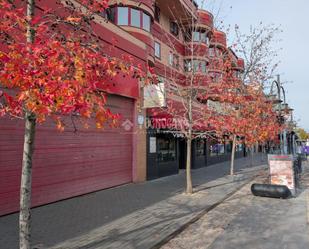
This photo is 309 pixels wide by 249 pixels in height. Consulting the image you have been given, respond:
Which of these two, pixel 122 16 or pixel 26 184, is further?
pixel 122 16

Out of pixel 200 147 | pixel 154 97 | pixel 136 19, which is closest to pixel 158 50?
pixel 136 19

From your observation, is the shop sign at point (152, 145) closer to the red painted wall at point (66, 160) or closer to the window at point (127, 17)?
the red painted wall at point (66, 160)

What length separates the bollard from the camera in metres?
12.1

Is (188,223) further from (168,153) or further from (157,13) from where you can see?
(157,13)

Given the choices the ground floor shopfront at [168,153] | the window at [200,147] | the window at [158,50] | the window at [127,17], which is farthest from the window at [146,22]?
the window at [200,147]

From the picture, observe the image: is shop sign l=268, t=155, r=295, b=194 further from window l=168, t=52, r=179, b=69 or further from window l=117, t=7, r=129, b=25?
window l=117, t=7, r=129, b=25

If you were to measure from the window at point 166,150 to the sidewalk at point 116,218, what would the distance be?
13.5ft

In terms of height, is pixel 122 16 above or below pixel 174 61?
above

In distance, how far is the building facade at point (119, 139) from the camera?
363 inches

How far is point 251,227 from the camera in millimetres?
8305

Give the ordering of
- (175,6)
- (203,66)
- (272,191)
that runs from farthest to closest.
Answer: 1. (175,6)
2. (203,66)
3. (272,191)

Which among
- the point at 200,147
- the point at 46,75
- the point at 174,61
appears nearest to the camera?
the point at 46,75

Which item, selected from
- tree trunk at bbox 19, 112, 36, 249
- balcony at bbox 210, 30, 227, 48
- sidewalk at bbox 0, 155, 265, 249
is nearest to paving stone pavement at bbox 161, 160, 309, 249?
sidewalk at bbox 0, 155, 265, 249

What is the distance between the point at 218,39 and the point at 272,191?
928 cm
